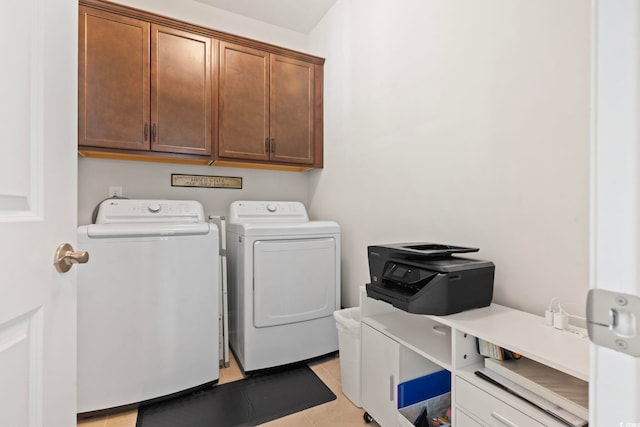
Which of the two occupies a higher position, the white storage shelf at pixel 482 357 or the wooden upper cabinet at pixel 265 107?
the wooden upper cabinet at pixel 265 107

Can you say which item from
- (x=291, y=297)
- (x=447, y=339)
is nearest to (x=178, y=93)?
(x=291, y=297)

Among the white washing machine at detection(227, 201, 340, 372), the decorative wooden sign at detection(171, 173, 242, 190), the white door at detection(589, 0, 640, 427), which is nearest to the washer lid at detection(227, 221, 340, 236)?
the white washing machine at detection(227, 201, 340, 372)

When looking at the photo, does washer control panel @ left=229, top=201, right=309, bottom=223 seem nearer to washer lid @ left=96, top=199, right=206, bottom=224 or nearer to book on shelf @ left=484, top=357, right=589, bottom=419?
washer lid @ left=96, top=199, right=206, bottom=224

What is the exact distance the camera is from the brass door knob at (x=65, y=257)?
700mm

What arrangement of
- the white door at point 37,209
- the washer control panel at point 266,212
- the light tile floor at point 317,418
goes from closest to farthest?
the white door at point 37,209 → the light tile floor at point 317,418 → the washer control panel at point 266,212

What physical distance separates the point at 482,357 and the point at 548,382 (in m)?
0.22

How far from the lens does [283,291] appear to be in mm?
2061

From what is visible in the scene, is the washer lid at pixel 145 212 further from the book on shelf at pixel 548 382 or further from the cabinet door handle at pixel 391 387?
the book on shelf at pixel 548 382

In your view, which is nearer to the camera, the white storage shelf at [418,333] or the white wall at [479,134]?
the white wall at [479,134]

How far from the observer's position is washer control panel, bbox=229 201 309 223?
2445 mm

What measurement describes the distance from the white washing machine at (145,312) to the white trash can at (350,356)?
801mm

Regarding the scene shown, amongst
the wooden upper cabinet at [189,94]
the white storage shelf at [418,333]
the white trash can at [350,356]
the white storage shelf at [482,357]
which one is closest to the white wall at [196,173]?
the wooden upper cabinet at [189,94]

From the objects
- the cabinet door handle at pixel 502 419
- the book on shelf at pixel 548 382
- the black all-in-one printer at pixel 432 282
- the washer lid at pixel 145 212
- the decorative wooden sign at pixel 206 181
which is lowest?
the cabinet door handle at pixel 502 419

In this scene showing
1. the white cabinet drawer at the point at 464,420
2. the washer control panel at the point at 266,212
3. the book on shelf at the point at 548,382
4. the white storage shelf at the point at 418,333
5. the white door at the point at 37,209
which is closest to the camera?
the white door at the point at 37,209
